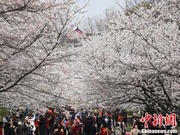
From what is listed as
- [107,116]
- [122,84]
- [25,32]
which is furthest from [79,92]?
[25,32]

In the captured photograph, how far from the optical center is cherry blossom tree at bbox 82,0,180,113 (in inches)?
274

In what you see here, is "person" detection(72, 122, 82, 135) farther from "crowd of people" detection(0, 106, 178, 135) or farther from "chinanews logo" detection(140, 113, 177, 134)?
"chinanews logo" detection(140, 113, 177, 134)

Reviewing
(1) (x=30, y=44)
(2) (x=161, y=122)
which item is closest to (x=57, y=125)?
(2) (x=161, y=122)

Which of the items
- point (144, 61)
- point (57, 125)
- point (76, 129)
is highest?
point (144, 61)

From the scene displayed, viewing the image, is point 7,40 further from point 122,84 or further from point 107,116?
point 107,116

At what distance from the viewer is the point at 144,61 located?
7.41 m

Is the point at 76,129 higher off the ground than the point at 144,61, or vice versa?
the point at 144,61

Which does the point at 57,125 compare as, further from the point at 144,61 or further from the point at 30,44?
the point at 30,44

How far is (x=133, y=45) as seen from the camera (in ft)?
33.7

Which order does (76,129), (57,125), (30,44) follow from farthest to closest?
(76,129), (57,125), (30,44)

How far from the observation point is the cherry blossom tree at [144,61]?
6.95m

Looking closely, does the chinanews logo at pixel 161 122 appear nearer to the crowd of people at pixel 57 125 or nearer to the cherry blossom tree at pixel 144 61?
the cherry blossom tree at pixel 144 61

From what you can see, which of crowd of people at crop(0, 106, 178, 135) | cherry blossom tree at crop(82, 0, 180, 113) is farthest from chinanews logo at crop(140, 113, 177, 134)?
crowd of people at crop(0, 106, 178, 135)

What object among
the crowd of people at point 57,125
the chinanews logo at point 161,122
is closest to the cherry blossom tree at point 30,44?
the chinanews logo at point 161,122
